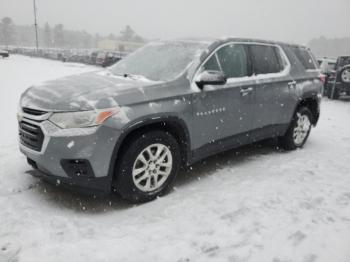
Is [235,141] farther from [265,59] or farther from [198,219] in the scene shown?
[198,219]

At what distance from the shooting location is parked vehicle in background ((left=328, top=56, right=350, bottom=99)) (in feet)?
41.3

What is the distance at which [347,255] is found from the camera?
3076 mm

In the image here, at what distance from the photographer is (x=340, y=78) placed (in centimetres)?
1274

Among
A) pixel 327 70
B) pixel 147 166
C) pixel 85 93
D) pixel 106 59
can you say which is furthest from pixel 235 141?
pixel 106 59

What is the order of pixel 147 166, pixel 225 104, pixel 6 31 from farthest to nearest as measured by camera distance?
pixel 6 31 < pixel 225 104 < pixel 147 166

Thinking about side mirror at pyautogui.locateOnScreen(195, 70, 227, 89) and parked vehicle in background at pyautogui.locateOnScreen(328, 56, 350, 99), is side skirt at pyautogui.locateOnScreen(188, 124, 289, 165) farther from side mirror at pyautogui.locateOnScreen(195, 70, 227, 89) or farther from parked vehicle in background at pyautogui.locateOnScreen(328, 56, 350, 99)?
parked vehicle in background at pyautogui.locateOnScreen(328, 56, 350, 99)

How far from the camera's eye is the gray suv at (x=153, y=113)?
10.9 ft

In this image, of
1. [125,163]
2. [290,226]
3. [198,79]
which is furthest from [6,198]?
[290,226]

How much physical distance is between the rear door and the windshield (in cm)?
102

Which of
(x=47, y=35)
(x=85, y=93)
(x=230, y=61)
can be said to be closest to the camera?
(x=85, y=93)

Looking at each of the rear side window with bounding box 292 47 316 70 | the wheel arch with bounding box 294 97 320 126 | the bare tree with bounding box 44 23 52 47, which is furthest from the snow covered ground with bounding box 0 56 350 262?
the bare tree with bounding box 44 23 52 47

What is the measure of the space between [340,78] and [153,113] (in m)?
11.2

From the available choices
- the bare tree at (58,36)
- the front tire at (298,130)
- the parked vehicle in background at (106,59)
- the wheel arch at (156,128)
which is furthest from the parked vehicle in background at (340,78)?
the bare tree at (58,36)

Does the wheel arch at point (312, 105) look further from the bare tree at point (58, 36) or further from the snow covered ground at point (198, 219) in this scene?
the bare tree at point (58, 36)
